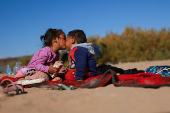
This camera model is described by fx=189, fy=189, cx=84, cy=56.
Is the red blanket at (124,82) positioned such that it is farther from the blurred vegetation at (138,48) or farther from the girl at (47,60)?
the blurred vegetation at (138,48)

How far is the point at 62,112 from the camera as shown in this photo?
6.30ft

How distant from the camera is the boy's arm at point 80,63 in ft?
11.1

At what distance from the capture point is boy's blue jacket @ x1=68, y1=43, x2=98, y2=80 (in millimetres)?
3406

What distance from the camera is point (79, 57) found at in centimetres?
347

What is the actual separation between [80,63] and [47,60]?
2.97 ft

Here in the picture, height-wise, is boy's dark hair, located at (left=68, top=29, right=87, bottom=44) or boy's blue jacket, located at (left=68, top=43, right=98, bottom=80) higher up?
boy's dark hair, located at (left=68, top=29, right=87, bottom=44)

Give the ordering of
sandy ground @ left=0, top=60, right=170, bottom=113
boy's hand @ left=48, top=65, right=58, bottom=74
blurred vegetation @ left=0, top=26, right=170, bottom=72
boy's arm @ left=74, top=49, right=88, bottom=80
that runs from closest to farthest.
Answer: sandy ground @ left=0, top=60, right=170, bottom=113 → boy's arm @ left=74, top=49, right=88, bottom=80 → boy's hand @ left=48, top=65, right=58, bottom=74 → blurred vegetation @ left=0, top=26, right=170, bottom=72

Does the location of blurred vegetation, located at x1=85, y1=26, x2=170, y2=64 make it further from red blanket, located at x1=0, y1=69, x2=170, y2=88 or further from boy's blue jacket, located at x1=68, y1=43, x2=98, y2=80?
red blanket, located at x1=0, y1=69, x2=170, y2=88

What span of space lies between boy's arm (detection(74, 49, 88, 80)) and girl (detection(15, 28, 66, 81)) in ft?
1.35

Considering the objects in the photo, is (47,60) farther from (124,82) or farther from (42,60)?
(124,82)

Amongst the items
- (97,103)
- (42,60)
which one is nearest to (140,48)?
(42,60)

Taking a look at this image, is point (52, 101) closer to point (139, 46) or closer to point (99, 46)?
point (99, 46)

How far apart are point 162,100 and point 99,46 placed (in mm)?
10036

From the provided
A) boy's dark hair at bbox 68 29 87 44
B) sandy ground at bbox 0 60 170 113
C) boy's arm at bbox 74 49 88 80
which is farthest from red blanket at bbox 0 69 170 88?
boy's dark hair at bbox 68 29 87 44
